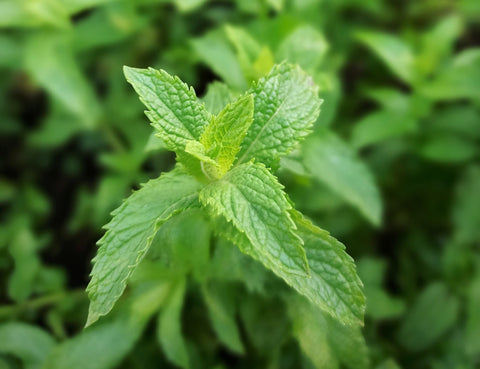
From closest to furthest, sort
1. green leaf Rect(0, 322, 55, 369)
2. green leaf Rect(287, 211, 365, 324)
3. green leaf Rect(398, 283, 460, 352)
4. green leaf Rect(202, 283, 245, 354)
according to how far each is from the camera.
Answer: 1. green leaf Rect(287, 211, 365, 324)
2. green leaf Rect(202, 283, 245, 354)
3. green leaf Rect(0, 322, 55, 369)
4. green leaf Rect(398, 283, 460, 352)

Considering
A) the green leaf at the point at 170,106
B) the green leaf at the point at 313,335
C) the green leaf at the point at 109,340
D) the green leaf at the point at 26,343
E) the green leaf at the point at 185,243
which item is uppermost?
the green leaf at the point at 170,106

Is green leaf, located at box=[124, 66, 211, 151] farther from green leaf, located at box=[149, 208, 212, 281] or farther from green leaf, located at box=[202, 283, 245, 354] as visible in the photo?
green leaf, located at box=[202, 283, 245, 354]

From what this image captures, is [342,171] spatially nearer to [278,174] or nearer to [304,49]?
[278,174]

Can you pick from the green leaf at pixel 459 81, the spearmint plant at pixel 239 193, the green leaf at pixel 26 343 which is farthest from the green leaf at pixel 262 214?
the green leaf at pixel 459 81

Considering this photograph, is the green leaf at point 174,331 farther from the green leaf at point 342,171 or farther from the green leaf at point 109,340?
the green leaf at point 342,171

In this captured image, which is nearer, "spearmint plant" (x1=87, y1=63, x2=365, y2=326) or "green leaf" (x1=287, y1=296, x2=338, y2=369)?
"spearmint plant" (x1=87, y1=63, x2=365, y2=326)

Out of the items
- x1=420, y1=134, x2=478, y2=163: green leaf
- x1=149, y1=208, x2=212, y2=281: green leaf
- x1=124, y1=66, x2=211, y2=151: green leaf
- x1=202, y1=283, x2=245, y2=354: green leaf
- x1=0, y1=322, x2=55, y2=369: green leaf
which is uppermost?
x1=124, y1=66, x2=211, y2=151: green leaf

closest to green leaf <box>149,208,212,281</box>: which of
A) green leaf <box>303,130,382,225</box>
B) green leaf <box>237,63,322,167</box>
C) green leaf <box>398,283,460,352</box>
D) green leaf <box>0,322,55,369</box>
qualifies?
green leaf <box>237,63,322,167</box>
